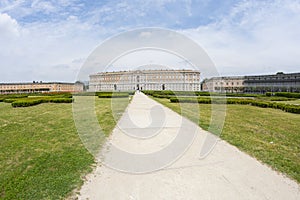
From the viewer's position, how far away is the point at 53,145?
4.68 metres

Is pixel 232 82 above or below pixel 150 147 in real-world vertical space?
above

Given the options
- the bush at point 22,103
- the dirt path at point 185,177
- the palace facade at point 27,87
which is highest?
the palace facade at point 27,87

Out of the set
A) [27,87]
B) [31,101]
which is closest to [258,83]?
[31,101]

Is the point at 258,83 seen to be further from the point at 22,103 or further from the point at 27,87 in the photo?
the point at 27,87

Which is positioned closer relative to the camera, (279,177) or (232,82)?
(279,177)

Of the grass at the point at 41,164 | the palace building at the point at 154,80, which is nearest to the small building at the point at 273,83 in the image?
the palace building at the point at 154,80

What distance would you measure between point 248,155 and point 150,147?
2.16 m

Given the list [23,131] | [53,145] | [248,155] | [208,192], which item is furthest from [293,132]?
[23,131]

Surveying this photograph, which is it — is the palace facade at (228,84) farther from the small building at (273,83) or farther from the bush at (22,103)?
the bush at (22,103)

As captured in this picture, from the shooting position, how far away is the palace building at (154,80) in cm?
3516

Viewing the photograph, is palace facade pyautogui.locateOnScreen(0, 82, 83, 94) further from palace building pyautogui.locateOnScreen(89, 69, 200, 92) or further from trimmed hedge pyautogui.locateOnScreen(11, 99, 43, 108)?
trimmed hedge pyautogui.locateOnScreen(11, 99, 43, 108)

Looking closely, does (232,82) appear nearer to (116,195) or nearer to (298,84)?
(298,84)

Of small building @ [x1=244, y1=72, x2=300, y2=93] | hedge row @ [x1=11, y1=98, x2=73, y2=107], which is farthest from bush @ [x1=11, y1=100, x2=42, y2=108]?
small building @ [x1=244, y1=72, x2=300, y2=93]

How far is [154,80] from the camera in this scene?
168 feet
